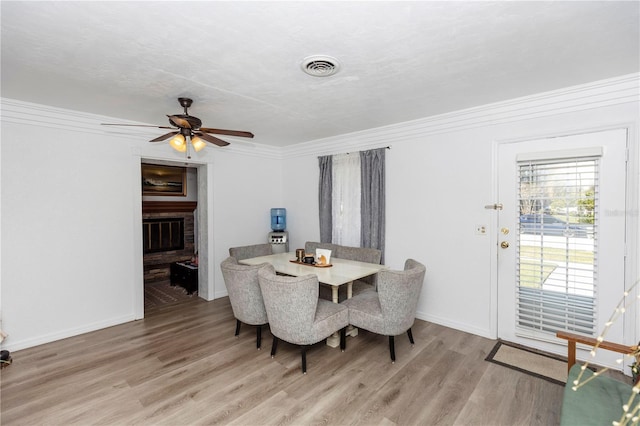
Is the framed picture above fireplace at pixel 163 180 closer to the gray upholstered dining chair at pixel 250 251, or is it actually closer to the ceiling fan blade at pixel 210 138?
the gray upholstered dining chair at pixel 250 251

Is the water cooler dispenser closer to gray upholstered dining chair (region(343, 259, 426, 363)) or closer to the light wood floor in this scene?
the light wood floor

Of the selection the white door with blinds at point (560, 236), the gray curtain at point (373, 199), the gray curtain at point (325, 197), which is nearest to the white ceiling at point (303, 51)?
the white door with blinds at point (560, 236)

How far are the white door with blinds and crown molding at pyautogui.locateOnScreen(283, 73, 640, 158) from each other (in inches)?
10.9

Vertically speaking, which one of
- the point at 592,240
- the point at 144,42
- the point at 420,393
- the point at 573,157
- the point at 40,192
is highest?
the point at 144,42

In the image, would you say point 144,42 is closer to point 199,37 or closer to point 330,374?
point 199,37

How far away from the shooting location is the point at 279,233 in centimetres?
523

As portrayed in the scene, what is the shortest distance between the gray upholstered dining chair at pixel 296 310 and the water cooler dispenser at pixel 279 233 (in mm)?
2332

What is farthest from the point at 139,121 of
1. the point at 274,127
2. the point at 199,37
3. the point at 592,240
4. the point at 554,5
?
→ the point at 592,240

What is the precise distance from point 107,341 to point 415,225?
3767mm

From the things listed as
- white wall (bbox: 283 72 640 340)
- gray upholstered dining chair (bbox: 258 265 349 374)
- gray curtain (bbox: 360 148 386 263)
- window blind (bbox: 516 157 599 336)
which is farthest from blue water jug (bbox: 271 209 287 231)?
window blind (bbox: 516 157 599 336)

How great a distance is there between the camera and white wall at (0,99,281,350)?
10.1 feet

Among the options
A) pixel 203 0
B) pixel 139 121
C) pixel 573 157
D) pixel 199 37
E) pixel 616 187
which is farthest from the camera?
pixel 139 121

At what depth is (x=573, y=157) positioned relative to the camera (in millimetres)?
2781

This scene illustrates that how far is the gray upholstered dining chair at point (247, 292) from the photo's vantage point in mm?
2967
